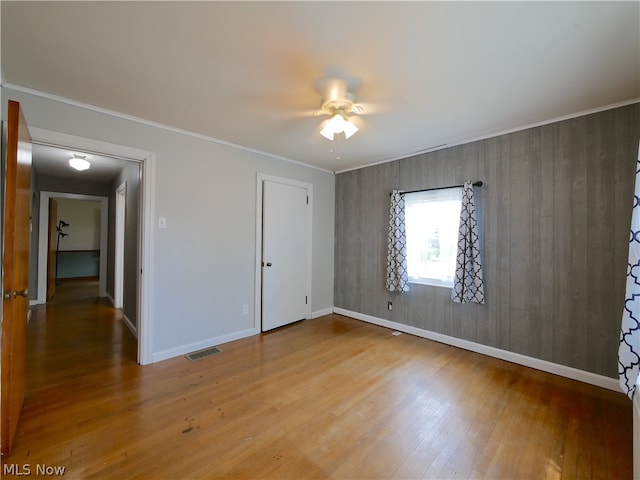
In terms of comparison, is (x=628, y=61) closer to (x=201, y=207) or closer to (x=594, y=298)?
(x=594, y=298)

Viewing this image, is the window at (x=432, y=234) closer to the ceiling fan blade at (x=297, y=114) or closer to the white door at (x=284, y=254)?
the white door at (x=284, y=254)

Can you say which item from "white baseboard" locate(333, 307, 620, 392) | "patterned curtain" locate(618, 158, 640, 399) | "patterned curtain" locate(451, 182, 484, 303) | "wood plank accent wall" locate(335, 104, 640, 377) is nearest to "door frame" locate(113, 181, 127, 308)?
"white baseboard" locate(333, 307, 620, 392)

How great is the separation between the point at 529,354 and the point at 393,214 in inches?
80.8

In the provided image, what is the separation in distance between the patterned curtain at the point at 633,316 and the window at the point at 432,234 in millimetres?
1474

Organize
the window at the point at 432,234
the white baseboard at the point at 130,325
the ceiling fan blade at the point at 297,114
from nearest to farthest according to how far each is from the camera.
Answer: the ceiling fan blade at the point at 297,114
the window at the point at 432,234
the white baseboard at the point at 130,325

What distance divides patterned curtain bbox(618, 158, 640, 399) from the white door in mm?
3190

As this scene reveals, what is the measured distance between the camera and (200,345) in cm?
301

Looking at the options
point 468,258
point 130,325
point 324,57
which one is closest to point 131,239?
point 130,325

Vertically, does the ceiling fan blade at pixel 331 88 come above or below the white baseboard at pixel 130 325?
above

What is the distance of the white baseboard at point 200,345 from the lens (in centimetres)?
273

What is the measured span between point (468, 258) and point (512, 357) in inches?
41.8

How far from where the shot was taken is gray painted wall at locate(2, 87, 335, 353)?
2.43m
